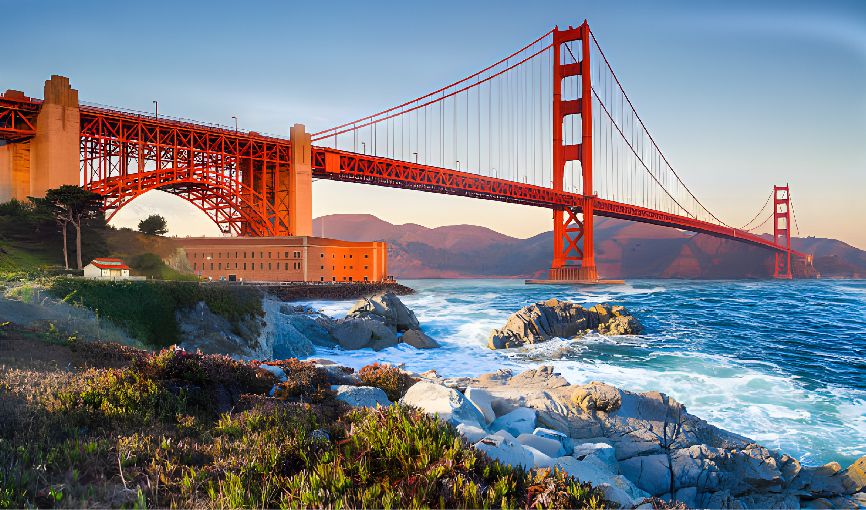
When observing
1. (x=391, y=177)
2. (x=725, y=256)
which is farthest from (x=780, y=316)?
(x=725, y=256)

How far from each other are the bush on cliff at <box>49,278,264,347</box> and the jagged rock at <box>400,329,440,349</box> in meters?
6.91

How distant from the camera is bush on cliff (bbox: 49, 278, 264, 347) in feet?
35.7

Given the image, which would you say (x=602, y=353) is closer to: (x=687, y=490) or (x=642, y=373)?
(x=642, y=373)

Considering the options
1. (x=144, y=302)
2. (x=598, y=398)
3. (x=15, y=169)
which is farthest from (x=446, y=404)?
(x=15, y=169)

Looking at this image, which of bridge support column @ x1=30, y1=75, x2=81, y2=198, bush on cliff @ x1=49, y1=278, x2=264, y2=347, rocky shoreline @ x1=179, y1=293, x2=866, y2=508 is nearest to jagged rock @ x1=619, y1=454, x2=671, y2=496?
rocky shoreline @ x1=179, y1=293, x2=866, y2=508

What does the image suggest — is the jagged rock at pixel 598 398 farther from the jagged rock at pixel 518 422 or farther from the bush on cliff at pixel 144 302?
the bush on cliff at pixel 144 302

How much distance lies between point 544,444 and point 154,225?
141 ft

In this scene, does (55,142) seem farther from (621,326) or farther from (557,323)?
(621,326)

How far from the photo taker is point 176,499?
3.02 metres

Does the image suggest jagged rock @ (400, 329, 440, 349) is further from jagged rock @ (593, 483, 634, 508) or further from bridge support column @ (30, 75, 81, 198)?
bridge support column @ (30, 75, 81, 198)

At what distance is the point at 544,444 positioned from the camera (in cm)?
A: 539

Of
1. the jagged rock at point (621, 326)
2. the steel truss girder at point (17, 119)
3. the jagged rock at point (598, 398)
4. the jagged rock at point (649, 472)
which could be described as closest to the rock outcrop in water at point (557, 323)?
the jagged rock at point (621, 326)

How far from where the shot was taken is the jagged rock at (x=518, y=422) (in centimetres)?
624

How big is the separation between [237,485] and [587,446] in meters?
4.41
